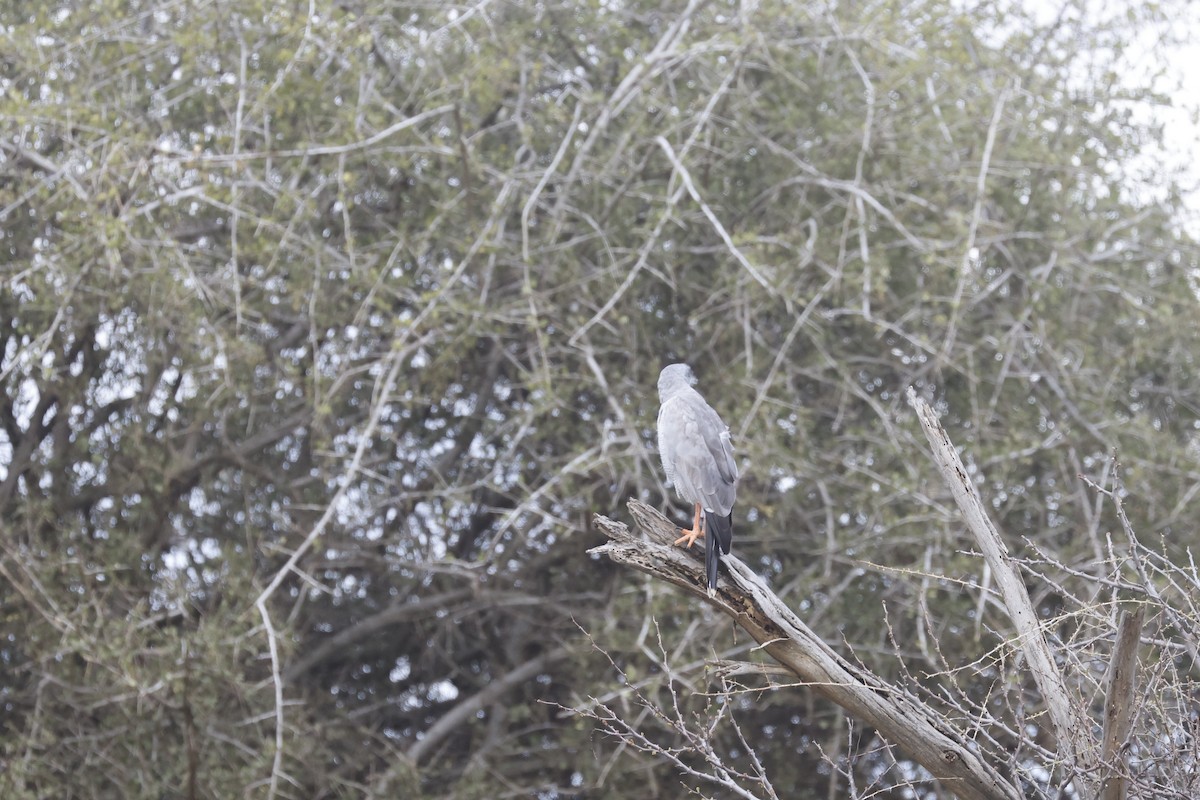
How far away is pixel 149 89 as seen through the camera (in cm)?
502

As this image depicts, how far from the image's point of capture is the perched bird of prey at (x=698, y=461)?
2740 mm

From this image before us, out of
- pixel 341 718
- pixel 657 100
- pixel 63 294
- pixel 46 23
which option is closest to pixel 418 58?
pixel 657 100

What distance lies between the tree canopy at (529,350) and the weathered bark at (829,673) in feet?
6.20

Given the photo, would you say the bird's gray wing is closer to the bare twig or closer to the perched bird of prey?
A: the perched bird of prey

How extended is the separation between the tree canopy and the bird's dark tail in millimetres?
1685

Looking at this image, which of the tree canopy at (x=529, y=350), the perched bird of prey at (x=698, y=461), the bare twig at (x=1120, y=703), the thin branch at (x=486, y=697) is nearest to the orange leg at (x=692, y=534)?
the perched bird of prey at (x=698, y=461)

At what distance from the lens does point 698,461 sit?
2887mm

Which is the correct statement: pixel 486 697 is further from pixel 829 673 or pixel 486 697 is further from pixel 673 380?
pixel 829 673

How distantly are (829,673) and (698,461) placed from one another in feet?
2.15

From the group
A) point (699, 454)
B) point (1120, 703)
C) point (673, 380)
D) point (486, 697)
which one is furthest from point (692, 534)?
point (486, 697)

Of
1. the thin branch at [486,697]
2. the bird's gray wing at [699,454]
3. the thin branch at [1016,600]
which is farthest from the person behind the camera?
the thin branch at [486,697]

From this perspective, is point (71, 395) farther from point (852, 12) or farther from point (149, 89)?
point (852, 12)

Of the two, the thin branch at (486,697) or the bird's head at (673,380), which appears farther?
the thin branch at (486,697)

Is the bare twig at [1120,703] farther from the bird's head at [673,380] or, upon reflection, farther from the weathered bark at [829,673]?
the bird's head at [673,380]
